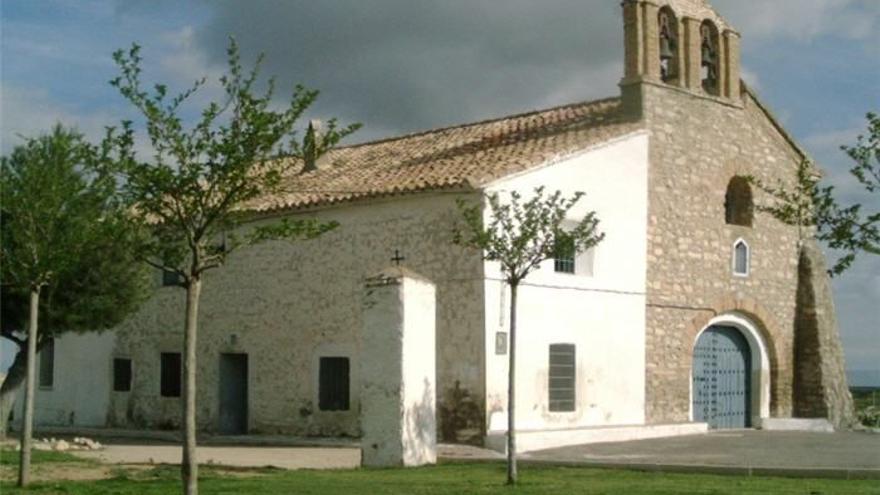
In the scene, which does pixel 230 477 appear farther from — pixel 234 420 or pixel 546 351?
pixel 234 420

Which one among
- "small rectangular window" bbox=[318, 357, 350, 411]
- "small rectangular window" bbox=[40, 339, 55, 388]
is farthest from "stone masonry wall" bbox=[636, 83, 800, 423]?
"small rectangular window" bbox=[40, 339, 55, 388]

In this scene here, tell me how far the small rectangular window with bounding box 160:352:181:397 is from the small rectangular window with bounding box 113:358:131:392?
4.39 ft

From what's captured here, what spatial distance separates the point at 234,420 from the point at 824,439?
1262 cm

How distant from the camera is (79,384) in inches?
1199

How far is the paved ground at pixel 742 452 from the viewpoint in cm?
1798

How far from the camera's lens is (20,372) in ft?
80.2

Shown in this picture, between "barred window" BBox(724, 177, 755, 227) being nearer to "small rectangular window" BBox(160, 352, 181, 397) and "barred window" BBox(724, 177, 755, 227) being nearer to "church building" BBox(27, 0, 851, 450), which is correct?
"church building" BBox(27, 0, 851, 450)

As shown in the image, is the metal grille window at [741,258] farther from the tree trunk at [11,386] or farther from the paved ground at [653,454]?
the tree trunk at [11,386]

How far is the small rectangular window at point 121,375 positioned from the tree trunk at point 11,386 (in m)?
4.74

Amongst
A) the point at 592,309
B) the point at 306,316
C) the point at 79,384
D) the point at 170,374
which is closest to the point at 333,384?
the point at 306,316

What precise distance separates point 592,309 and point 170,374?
10.5 metres

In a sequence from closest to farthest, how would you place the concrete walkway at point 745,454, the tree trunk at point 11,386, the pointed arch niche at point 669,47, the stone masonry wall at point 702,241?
the concrete walkway at point 745,454, the tree trunk at point 11,386, the stone masonry wall at point 702,241, the pointed arch niche at point 669,47

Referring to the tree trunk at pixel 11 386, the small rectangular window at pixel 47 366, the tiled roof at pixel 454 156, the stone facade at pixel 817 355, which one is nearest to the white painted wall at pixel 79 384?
the small rectangular window at pixel 47 366

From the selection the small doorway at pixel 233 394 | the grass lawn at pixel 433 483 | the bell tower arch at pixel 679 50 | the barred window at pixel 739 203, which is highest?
the bell tower arch at pixel 679 50
